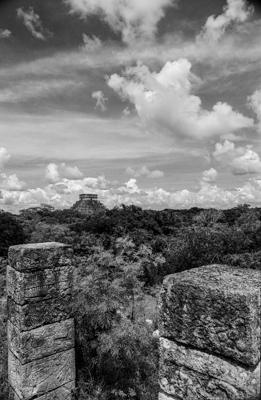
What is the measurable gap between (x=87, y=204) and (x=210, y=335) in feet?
85.8

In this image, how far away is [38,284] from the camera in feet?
13.6

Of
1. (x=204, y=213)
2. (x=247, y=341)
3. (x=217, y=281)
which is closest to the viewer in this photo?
(x=247, y=341)

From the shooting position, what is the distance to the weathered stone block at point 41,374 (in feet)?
13.3

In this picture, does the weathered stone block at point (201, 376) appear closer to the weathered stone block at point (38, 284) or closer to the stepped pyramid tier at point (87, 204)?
the weathered stone block at point (38, 284)

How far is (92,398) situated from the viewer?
14.0 ft

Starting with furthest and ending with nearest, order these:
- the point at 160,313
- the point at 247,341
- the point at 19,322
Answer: the point at 19,322 → the point at 160,313 → the point at 247,341

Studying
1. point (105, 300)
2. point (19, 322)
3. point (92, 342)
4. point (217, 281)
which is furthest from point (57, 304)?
point (217, 281)

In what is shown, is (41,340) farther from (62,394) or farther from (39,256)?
(39,256)

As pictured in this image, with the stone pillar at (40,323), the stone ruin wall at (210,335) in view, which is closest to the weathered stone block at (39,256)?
the stone pillar at (40,323)

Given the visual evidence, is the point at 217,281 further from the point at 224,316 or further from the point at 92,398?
the point at 92,398

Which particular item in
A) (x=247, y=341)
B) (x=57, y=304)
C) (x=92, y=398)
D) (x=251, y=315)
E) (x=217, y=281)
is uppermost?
(x=217, y=281)

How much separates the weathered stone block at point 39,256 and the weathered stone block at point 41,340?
0.81 meters

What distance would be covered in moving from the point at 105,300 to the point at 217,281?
14.3 feet

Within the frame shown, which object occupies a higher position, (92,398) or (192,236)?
(192,236)
